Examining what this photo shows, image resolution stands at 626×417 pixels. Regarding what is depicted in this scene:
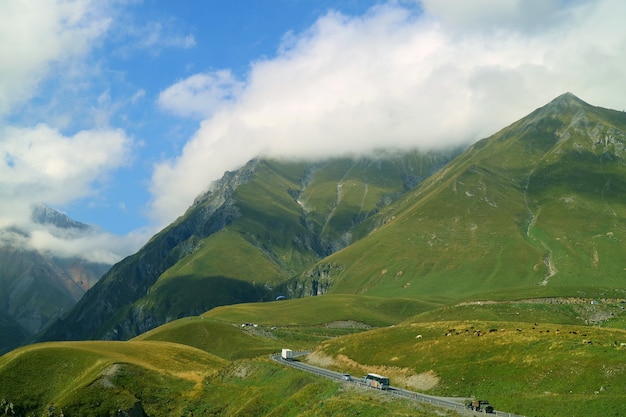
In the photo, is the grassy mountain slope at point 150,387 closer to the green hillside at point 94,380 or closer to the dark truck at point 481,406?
the green hillside at point 94,380

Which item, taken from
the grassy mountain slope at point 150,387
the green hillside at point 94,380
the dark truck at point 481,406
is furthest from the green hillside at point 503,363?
the green hillside at point 94,380

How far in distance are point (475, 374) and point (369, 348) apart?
114 feet

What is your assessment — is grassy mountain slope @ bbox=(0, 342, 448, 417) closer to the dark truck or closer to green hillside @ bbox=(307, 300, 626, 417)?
the dark truck

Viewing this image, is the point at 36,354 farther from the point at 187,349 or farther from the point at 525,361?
the point at 525,361

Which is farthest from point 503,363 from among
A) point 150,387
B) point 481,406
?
point 150,387

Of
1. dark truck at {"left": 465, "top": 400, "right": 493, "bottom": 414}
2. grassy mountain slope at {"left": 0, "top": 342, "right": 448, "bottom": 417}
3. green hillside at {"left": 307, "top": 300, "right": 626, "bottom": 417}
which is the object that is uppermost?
grassy mountain slope at {"left": 0, "top": 342, "right": 448, "bottom": 417}

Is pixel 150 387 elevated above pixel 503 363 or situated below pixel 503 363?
above

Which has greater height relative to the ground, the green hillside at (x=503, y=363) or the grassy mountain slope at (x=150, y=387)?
the grassy mountain slope at (x=150, y=387)

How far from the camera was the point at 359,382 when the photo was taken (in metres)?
89.4

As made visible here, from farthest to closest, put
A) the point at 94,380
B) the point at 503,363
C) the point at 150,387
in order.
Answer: the point at 150,387, the point at 94,380, the point at 503,363

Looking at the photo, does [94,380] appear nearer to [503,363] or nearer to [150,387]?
[150,387]

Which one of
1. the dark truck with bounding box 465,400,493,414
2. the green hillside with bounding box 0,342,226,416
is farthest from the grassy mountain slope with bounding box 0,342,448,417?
the dark truck with bounding box 465,400,493,414

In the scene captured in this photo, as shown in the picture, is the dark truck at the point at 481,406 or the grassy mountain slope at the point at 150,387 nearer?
the dark truck at the point at 481,406

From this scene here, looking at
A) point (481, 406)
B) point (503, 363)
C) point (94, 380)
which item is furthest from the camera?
point (94, 380)
